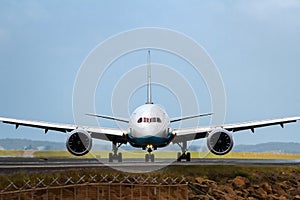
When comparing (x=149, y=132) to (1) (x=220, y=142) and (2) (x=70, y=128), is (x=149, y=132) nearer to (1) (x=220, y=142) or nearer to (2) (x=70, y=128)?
(1) (x=220, y=142)

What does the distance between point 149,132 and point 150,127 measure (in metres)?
0.43

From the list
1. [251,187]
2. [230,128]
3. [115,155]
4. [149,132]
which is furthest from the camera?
[115,155]

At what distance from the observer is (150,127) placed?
4728 centimetres

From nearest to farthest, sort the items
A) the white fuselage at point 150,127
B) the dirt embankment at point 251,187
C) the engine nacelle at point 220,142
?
the dirt embankment at point 251,187 → the engine nacelle at point 220,142 → the white fuselage at point 150,127

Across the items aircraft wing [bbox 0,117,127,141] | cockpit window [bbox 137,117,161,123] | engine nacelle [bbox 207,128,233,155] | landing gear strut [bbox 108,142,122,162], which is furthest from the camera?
landing gear strut [bbox 108,142,122,162]

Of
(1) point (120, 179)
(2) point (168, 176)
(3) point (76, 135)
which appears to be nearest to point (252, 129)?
(3) point (76, 135)

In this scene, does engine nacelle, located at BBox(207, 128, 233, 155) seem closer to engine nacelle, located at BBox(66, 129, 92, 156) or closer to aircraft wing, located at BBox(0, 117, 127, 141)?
aircraft wing, located at BBox(0, 117, 127, 141)

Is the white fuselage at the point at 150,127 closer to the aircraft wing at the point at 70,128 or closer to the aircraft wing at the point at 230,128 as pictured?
the aircraft wing at the point at 230,128

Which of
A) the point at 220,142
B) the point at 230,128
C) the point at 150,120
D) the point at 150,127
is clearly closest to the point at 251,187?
the point at 220,142

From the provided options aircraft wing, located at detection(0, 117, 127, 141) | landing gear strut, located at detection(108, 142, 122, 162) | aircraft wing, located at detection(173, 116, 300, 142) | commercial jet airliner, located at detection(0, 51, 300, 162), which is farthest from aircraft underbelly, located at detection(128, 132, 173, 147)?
landing gear strut, located at detection(108, 142, 122, 162)

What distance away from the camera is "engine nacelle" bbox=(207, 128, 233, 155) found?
4722cm

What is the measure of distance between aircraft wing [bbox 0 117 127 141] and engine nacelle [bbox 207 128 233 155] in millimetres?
8963

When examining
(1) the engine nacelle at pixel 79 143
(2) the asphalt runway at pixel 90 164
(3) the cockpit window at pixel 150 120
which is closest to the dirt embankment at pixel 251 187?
(2) the asphalt runway at pixel 90 164

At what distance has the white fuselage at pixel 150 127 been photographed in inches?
1865
